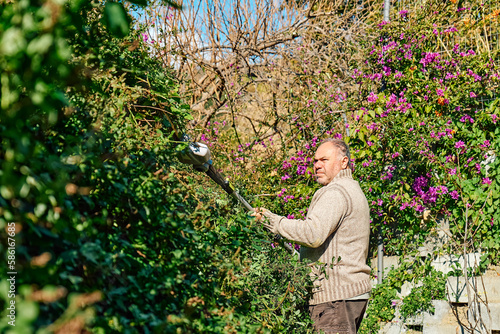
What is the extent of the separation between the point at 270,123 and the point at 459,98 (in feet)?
7.56

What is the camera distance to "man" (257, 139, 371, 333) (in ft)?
8.93

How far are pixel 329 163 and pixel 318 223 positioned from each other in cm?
52

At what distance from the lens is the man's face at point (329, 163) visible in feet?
10.2

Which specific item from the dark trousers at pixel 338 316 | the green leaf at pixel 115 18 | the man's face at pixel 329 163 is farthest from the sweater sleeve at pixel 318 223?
the green leaf at pixel 115 18

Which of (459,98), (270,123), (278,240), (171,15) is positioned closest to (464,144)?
(459,98)

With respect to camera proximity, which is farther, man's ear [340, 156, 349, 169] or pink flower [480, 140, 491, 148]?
pink flower [480, 140, 491, 148]

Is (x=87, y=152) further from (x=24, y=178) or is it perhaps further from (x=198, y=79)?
(x=198, y=79)

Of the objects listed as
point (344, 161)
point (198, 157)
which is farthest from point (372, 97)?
point (198, 157)

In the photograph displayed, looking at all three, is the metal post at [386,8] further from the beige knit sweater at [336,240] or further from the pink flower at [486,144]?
the beige knit sweater at [336,240]

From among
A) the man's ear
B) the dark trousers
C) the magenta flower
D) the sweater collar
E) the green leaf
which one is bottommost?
the dark trousers

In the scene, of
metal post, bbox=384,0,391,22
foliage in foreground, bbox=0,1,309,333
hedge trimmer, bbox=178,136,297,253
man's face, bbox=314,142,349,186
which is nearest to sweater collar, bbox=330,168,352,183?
man's face, bbox=314,142,349,186

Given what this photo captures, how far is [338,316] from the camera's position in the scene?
2.78m

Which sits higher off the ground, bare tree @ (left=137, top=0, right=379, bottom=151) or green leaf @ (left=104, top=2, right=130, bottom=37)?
bare tree @ (left=137, top=0, right=379, bottom=151)

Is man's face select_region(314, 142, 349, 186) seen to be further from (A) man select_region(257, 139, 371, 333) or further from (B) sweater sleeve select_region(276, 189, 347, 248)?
(B) sweater sleeve select_region(276, 189, 347, 248)
